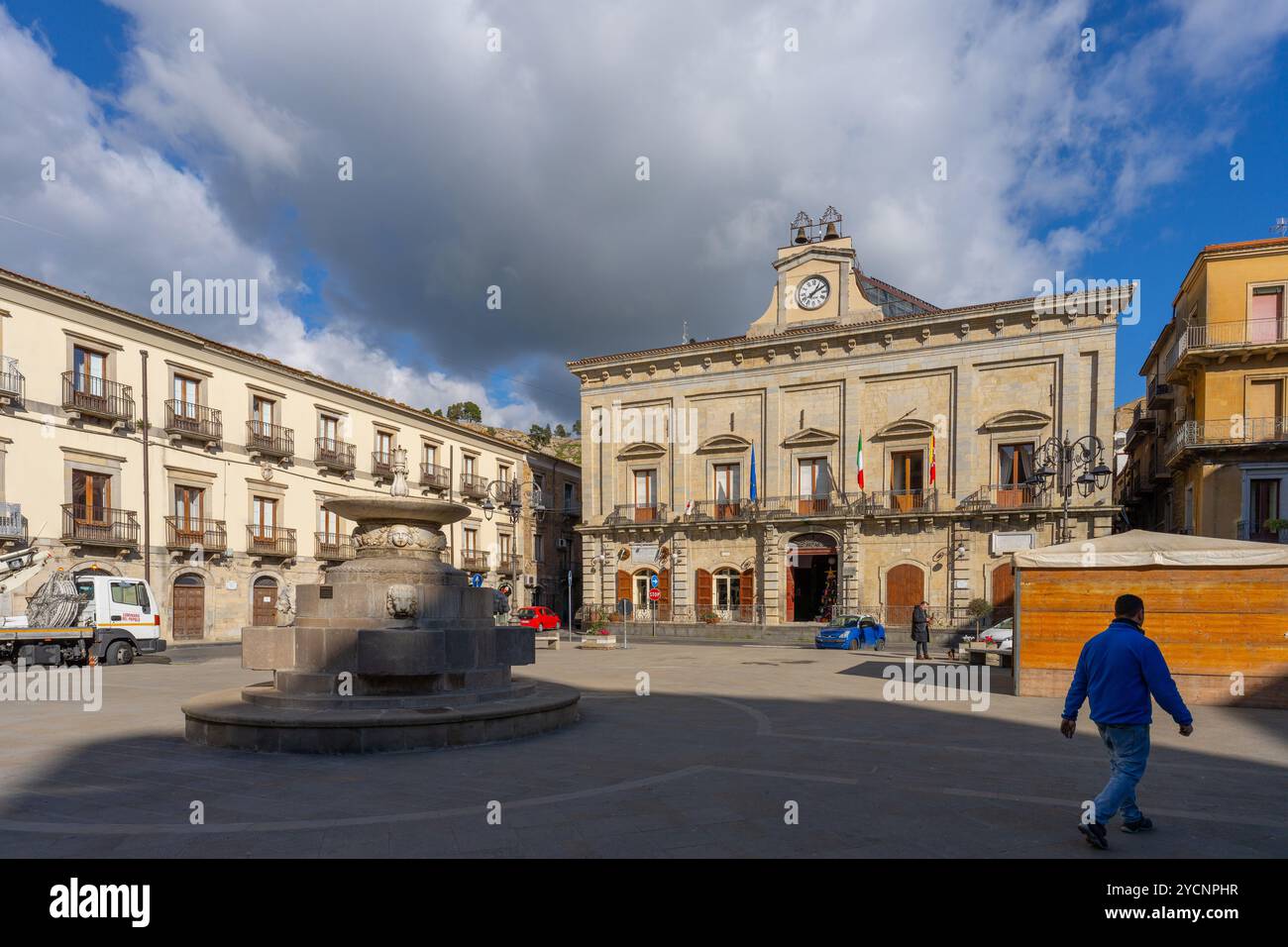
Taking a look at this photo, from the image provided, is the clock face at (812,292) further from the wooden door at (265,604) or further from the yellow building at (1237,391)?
the wooden door at (265,604)

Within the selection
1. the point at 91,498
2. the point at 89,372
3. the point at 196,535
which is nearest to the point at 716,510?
the point at 196,535

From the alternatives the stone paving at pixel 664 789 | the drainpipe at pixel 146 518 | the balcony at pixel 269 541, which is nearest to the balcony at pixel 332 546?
the balcony at pixel 269 541

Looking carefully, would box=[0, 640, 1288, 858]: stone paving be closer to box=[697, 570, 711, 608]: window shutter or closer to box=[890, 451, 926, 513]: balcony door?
box=[890, 451, 926, 513]: balcony door

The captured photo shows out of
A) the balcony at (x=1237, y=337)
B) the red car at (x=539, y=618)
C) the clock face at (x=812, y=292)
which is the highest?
the clock face at (x=812, y=292)

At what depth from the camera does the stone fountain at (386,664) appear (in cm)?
831

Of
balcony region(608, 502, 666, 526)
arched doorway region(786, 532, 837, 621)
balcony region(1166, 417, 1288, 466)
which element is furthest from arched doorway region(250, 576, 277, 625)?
balcony region(1166, 417, 1288, 466)

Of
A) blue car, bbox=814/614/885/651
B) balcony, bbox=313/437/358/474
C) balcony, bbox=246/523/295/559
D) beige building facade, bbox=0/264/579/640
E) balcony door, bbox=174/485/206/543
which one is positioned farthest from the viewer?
balcony, bbox=313/437/358/474

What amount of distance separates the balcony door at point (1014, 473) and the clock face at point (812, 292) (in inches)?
400

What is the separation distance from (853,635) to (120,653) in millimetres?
22122

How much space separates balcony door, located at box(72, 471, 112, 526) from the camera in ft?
90.2

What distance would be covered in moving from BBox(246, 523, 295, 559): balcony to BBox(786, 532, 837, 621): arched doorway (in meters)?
21.5

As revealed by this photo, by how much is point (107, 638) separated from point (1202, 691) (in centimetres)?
2282
